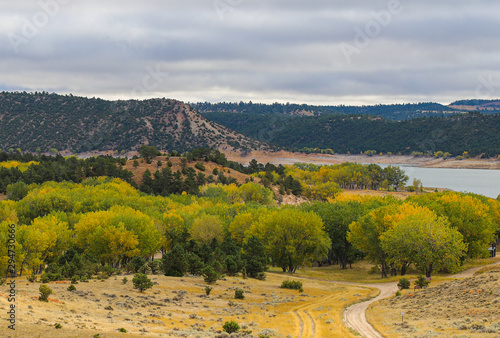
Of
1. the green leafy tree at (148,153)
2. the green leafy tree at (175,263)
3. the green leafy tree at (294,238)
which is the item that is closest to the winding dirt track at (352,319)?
the green leafy tree at (175,263)

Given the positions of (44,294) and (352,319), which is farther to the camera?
(352,319)

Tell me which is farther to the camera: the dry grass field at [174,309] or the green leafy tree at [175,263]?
the green leafy tree at [175,263]

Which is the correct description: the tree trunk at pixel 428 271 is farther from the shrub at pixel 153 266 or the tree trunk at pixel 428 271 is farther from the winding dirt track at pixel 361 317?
the shrub at pixel 153 266

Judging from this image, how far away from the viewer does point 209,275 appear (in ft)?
158

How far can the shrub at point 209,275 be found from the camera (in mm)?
47531

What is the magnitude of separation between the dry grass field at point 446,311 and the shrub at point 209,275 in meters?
16.3

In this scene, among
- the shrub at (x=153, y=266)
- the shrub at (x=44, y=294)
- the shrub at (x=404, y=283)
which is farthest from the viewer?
the shrub at (x=153, y=266)

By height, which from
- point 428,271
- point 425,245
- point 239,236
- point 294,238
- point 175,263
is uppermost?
point 425,245

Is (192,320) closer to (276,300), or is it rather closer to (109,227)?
(276,300)

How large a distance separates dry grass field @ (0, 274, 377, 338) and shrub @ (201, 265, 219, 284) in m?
0.79

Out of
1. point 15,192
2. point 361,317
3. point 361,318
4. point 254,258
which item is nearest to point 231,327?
point 361,318

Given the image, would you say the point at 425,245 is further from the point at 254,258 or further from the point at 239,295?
the point at 239,295

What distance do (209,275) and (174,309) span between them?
11.4 metres

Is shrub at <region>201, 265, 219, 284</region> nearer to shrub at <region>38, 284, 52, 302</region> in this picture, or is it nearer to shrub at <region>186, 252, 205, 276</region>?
shrub at <region>186, 252, 205, 276</region>
